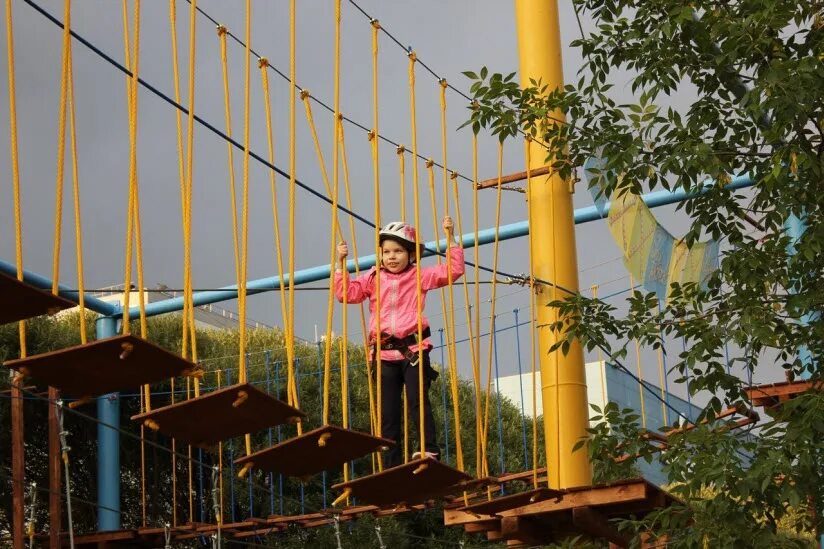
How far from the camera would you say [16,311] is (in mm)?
5125

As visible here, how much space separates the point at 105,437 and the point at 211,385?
16.2 ft

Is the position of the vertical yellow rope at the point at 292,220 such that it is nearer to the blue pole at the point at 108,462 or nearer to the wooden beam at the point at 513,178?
the wooden beam at the point at 513,178

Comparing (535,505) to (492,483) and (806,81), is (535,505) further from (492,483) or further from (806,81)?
(806,81)

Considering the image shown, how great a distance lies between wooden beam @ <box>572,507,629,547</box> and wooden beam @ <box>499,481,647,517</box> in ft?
0.13

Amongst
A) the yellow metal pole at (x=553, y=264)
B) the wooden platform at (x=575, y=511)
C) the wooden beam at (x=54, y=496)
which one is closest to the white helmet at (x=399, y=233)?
the yellow metal pole at (x=553, y=264)

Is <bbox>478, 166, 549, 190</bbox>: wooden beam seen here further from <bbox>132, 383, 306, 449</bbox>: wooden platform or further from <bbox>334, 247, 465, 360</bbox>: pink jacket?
<bbox>132, 383, 306, 449</bbox>: wooden platform

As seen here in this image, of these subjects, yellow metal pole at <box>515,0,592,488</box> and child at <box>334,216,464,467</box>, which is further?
child at <box>334,216,464,467</box>

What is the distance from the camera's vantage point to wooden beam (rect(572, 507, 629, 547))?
745 centimetres

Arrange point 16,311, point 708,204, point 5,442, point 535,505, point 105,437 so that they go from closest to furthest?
point 16,311 < point 708,204 < point 535,505 < point 105,437 < point 5,442

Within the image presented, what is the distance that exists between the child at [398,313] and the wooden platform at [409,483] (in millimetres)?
835

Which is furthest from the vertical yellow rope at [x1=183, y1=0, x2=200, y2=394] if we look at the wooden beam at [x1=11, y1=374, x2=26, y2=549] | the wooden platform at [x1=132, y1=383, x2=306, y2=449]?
the wooden beam at [x1=11, y1=374, x2=26, y2=549]

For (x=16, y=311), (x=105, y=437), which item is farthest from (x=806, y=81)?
(x=105, y=437)

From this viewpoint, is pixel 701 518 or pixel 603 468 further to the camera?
pixel 603 468

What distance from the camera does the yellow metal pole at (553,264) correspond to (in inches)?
304
